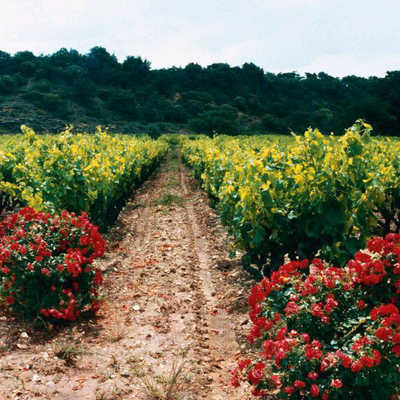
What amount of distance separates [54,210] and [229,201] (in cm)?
277

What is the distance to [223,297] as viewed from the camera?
6.17 metres

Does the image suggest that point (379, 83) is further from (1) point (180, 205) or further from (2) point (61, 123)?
(1) point (180, 205)

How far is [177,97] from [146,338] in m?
81.4

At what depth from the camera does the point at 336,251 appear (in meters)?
4.99

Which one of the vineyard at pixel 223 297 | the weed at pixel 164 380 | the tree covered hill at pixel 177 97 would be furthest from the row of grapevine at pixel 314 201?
the tree covered hill at pixel 177 97

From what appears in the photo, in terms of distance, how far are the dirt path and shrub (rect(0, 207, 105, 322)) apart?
269mm

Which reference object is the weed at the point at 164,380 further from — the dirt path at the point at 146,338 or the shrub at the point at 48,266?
the shrub at the point at 48,266

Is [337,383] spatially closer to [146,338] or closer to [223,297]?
[146,338]

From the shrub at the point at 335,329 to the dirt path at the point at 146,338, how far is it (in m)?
0.98

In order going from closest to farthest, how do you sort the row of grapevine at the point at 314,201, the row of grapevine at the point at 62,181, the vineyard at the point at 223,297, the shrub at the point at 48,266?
the vineyard at the point at 223,297 < the shrub at the point at 48,266 < the row of grapevine at the point at 314,201 < the row of grapevine at the point at 62,181

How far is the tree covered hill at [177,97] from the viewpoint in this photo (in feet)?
177

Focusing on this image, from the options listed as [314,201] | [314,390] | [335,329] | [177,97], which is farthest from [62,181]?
[177,97]

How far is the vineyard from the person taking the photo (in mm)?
2996

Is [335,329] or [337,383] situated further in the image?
[335,329]
